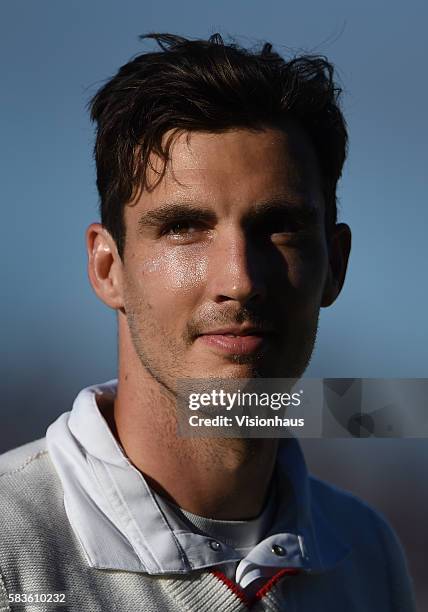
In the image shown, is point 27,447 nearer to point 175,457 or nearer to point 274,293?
point 175,457

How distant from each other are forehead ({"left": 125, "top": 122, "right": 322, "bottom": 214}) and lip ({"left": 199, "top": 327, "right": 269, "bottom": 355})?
0.40 metres

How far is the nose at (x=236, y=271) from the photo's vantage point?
297 cm

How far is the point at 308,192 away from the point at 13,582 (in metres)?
1.54

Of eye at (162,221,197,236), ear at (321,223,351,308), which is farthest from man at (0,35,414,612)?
ear at (321,223,351,308)

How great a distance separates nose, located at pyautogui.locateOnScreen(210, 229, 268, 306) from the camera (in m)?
2.97

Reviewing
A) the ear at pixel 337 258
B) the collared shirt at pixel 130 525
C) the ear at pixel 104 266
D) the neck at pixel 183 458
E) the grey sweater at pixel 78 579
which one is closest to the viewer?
the grey sweater at pixel 78 579

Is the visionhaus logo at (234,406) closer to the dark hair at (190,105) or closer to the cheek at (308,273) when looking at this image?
the cheek at (308,273)

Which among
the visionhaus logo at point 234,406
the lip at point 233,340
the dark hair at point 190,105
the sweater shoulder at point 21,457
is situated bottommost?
the sweater shoulder at point 21,457

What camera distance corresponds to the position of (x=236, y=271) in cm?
298

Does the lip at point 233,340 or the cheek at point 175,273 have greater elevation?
the cheek at point 175,273

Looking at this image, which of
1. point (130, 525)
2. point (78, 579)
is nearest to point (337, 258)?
point (130, 525)

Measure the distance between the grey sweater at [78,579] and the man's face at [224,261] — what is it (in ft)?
1.74
